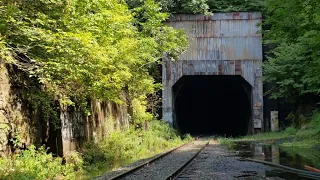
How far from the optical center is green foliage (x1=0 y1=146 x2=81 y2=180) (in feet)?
28.2

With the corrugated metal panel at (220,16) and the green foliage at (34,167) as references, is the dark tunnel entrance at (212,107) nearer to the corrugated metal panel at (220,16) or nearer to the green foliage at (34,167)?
the corrugated metal panel at (220,16)

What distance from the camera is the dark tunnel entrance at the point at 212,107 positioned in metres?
36.8

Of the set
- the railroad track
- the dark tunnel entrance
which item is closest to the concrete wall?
the railroad track

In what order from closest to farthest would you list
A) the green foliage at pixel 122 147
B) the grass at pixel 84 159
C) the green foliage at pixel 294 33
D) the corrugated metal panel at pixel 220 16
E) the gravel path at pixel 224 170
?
the grass at pixel 84 159 → the gravel path at pixel 224 170 → the green foliage at pixel 294 33 → the green foliage at pixel 122 147 → the corrugated metal panel at pixel 220 16

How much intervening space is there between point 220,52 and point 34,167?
21.1 m

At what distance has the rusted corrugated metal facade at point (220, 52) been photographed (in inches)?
1111

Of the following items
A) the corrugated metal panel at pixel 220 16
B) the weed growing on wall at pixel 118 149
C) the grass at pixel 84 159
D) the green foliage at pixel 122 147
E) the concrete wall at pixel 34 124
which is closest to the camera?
the grass at pixel 84 159

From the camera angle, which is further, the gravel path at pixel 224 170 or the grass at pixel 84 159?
the gravel path at pixel 224 170

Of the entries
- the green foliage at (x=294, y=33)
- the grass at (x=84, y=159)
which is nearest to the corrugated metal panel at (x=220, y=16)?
the green foliage at (x=294, y=33)

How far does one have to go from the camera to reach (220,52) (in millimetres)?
28391

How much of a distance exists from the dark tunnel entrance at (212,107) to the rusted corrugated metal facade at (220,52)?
18.0 ft

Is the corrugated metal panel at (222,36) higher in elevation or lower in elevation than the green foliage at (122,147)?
higher

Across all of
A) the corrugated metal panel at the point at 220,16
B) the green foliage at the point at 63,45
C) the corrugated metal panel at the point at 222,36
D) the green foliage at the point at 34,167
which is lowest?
the green foliage at the point at 34,167

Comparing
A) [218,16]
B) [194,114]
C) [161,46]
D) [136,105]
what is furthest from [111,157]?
[194,114]
